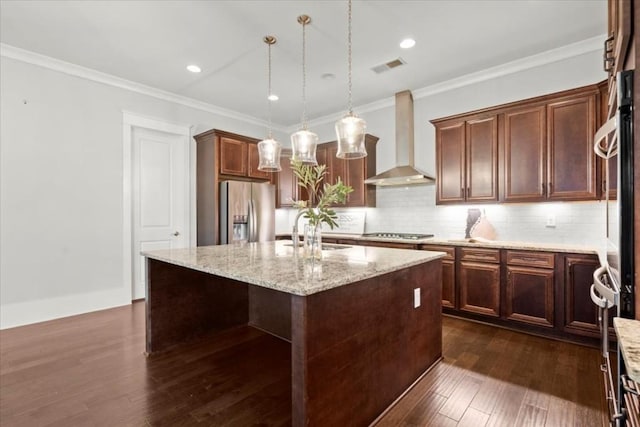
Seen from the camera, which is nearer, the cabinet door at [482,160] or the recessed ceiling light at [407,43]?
the recessed ceiling light at [407,43]

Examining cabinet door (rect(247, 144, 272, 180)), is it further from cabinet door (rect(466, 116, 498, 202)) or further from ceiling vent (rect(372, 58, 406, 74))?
cabinet door (rect(466, 116, 498, 202))

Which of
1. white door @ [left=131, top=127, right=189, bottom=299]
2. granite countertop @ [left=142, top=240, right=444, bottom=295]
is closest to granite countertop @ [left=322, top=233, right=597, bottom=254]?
granite countertop @ [left=142, top=240, right=444, bottom=295]

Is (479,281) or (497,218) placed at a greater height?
(497,218)

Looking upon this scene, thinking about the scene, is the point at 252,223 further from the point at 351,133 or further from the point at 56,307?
the point at 351,133

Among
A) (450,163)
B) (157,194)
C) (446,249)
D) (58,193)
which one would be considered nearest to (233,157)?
(157,194)

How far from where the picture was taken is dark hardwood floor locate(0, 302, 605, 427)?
1840 mm

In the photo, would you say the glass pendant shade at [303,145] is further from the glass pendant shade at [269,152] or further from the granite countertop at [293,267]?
the granite countertop at [293,267]

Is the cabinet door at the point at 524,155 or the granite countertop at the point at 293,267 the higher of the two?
the cabinet door at the point at 524,155

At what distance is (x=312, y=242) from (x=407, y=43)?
92.7 inches

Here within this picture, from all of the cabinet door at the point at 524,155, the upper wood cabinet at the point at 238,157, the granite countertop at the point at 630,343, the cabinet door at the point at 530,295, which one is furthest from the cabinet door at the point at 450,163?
the granite countertop at the point at 630,343

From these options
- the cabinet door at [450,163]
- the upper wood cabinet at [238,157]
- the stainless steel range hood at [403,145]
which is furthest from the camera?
the upper wood cabinet at [238,157]

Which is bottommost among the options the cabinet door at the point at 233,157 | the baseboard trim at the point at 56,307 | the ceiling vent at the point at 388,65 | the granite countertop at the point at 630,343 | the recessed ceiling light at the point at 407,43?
the baseboard trim at the point at 56,307

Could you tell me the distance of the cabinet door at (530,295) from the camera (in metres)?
2.95

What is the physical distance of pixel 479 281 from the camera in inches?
132
